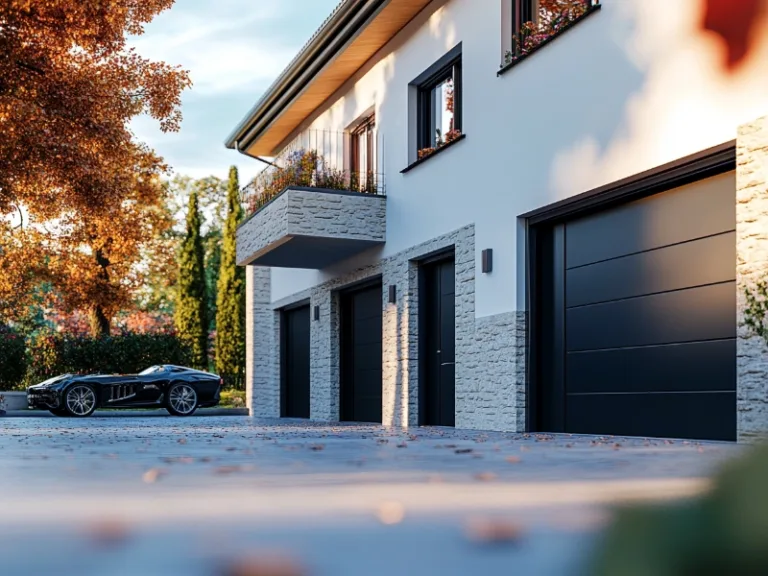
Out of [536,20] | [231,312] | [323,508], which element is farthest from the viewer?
[231,312]

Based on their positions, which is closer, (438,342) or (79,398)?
(438,342)

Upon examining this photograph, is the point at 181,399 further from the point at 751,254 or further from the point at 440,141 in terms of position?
the point at 751,254

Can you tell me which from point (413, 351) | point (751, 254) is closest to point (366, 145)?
point (413, 351)

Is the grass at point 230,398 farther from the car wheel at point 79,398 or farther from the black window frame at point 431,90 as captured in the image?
the black window frame at point 431,90

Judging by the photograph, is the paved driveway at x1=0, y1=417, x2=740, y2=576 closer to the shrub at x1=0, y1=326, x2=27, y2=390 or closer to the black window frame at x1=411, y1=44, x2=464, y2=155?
the black window frame at x1=411, y1=44, x2=464, y2=155

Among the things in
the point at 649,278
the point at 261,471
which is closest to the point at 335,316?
the point at 649,278

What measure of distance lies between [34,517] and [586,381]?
731 cm

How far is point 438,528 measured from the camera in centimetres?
254

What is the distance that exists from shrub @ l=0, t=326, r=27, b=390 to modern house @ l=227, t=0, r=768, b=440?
10.8 meters

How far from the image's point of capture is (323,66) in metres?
15.7

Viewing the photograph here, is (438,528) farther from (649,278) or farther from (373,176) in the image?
(373,176)

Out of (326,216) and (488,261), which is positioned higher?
(326,216)

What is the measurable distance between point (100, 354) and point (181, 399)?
717cm

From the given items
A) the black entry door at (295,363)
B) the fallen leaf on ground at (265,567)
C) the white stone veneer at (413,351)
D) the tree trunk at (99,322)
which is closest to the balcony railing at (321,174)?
the white stone veneer at (413,351)
